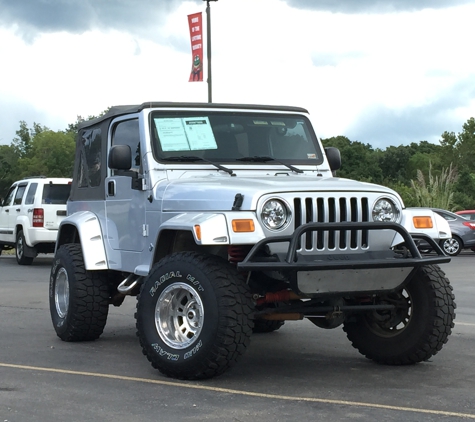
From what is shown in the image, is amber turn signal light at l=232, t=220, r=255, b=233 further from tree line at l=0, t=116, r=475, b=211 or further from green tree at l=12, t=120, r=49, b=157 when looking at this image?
green tree at l=12, t=120, r=49, b=157

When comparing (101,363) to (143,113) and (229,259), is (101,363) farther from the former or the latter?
(143,113)

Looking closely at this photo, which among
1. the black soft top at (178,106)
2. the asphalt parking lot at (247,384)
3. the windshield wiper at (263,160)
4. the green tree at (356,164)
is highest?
the green tree at (356,164)

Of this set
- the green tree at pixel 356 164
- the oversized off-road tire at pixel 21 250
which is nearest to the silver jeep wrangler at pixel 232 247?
the oversized off-road tire at pixel 21 250

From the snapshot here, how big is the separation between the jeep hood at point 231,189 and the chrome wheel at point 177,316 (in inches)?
26.1

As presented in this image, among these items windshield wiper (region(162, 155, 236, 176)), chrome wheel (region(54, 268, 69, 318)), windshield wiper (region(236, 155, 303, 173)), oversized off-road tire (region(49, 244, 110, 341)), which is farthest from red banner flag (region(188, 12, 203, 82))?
windshield wiper (region(162, 155, 236, 176))

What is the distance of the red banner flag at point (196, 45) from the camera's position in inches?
1117

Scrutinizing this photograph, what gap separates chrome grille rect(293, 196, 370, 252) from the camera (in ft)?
22.4

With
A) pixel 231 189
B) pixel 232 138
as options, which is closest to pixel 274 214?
pixel 231 189

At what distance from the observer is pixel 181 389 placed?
256 inches

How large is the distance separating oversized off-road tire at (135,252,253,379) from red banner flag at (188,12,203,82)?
21.8m

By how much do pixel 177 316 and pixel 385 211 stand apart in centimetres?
176

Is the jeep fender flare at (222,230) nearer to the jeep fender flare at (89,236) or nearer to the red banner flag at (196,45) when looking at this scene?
the jeep fender flare at (89,236)

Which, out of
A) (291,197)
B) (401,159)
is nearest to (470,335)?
(291,197)

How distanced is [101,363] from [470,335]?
12.8 ft
